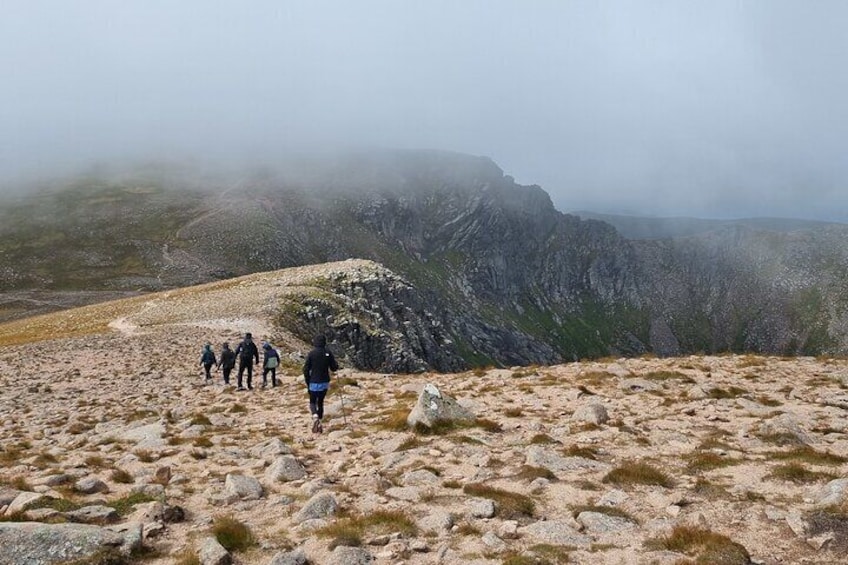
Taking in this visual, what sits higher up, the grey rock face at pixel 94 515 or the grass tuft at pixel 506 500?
the grass tuft at pixel 506 500

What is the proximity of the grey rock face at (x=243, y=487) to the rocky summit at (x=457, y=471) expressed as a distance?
0.04 metres

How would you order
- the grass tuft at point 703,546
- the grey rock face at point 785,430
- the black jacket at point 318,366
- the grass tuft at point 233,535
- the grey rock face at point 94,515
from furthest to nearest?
the black jacket at point 318,366
the grey rock face at point 785,430
the grey rock face at point 94,515
the grass tuft at point 233,535
the grass tuft at point 703,546

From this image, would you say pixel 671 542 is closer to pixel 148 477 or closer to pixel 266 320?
pixel 148 477

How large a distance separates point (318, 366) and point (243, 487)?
26.9 ft

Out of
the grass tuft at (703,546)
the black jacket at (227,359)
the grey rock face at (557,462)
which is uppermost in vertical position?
the grass tuft at (703,546)

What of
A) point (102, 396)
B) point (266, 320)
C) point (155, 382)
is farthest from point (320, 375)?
point (266, 320)

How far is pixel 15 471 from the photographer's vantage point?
520 inches

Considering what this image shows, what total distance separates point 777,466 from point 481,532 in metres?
6.72

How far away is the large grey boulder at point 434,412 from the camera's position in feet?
52.6

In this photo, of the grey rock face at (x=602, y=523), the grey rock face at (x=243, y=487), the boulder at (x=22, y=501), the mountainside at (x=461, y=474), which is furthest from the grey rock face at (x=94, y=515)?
the grey rock face at (x=602, y=523)

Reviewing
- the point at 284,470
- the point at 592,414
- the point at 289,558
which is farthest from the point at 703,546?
the point at 284,470

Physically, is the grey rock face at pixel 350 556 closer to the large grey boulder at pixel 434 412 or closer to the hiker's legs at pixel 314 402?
the large grey boulder at pixel 434 412

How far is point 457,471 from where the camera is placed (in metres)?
12.4

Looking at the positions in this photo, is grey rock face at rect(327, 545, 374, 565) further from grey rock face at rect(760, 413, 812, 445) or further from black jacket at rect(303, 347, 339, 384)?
black jacket at rect(303, 347, 339, 384)
